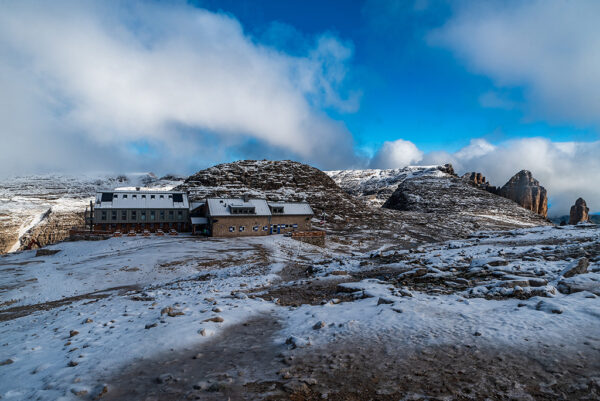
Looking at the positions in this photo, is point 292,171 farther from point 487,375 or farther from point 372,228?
point 487,375

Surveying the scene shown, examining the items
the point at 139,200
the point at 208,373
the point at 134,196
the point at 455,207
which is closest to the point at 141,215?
the point at 139,200

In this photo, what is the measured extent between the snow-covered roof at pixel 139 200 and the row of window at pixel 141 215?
92 centimetres

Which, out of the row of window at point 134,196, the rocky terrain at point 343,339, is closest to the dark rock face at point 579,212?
the rocky terrain at point 343,339

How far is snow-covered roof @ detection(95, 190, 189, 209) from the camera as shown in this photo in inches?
2280

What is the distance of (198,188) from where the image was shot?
4291 inches

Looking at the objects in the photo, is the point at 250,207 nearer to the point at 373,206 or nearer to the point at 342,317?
the point at 342,317

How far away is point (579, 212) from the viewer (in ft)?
426

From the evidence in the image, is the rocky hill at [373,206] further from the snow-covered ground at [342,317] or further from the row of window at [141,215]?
the snow-covered ground at [342,317]

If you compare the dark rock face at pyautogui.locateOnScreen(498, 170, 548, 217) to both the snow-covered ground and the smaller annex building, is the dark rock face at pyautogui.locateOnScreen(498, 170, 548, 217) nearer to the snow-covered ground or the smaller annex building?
the smaller annex building

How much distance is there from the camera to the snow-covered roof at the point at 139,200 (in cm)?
5792

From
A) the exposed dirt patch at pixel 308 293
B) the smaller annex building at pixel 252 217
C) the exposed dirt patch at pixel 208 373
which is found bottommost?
the exposed dirt patch at pixel 308 293

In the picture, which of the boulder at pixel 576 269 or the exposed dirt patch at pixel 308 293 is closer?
the boulder at pixel 576 269

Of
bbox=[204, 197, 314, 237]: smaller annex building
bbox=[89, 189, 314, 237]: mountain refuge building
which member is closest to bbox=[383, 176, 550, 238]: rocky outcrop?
bbox=[204, 197, 314, 237]: smaller annex building

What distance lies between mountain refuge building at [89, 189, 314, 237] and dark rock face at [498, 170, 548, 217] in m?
139
